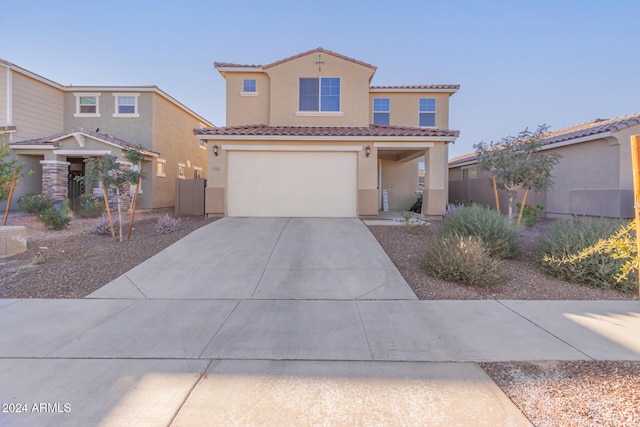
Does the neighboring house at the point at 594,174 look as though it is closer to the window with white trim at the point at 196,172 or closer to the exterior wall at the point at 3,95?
the window with white trim at the point at 196,172

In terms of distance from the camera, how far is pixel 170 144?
21.1 m

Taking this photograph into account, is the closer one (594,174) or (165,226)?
(165,226)

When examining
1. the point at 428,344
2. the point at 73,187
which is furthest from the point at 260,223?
the point at 73,187

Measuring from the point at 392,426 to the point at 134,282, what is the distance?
18.8 ft

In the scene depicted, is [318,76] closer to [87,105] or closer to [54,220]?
[54,220]

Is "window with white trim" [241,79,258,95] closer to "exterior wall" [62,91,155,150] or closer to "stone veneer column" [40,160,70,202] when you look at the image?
"exterior wall" [62,91,155,150]

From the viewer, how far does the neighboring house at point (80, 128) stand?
16641mm

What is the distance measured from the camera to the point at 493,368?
3.72 metres

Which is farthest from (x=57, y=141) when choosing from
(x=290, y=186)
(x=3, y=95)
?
(x=290, y=186)

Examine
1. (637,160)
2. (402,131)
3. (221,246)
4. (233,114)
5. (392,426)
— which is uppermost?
(233,114)

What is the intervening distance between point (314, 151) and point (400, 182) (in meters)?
6.60

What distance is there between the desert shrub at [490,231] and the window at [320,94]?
896cm

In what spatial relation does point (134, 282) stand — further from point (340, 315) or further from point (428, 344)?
point (428, 344)

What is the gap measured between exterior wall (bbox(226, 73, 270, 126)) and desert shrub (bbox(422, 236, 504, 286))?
1181 centimetres
